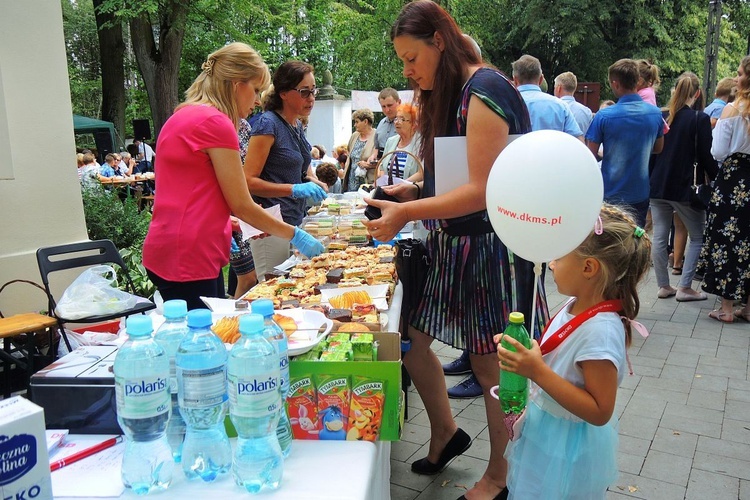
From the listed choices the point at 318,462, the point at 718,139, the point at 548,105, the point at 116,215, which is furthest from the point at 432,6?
the point at 116,215

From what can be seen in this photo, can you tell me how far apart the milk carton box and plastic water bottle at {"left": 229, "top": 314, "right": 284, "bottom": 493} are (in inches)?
14.6

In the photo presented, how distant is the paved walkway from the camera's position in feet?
8.77

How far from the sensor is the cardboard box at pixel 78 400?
149 cm

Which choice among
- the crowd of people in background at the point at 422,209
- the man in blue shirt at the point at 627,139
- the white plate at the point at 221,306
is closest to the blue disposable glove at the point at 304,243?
the crowd of people in background at the point at 422,209

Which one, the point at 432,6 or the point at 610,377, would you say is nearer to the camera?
the point at 610,377

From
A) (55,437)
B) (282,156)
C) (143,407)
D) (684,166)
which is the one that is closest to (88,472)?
(55,437)

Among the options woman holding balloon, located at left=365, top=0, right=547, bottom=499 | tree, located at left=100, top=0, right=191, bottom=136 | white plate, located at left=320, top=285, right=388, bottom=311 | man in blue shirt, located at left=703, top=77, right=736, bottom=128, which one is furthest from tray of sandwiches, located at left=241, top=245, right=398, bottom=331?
tree, located at left=100, top=0, right=191, bottom=136

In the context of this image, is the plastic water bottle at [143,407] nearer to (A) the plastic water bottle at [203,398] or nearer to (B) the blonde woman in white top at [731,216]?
(A) the plastic water bottle at [203,398]

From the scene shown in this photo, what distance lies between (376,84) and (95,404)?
2292 centimetres

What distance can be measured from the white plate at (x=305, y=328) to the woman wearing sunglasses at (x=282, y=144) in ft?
4.53

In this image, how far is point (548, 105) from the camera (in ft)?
16.5

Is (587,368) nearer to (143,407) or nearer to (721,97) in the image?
(143,407)

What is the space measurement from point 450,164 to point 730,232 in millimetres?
3969

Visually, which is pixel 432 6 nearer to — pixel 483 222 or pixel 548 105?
pixel 483 222
